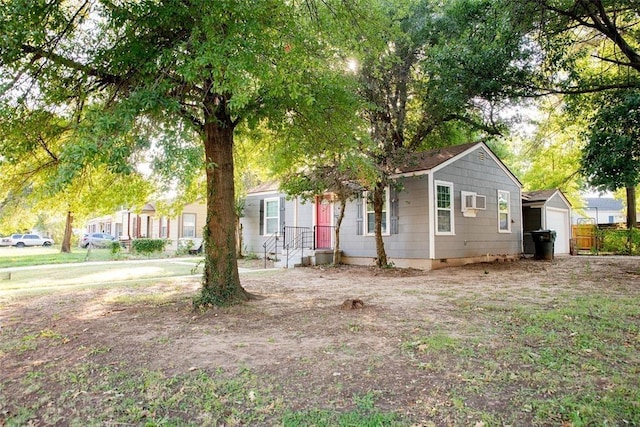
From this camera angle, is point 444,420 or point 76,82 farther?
point 76,82

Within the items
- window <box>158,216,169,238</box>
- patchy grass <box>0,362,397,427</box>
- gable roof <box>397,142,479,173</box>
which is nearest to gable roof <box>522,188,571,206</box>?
gable roof <box>397,142,479,173</box>

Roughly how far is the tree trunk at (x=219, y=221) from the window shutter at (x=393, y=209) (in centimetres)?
727

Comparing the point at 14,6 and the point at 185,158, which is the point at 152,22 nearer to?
the point at 14,6

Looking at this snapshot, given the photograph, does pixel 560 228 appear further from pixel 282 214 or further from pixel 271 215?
pixel 271 215

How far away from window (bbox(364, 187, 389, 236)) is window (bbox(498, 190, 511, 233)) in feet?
15.4

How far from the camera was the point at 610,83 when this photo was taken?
939 centimetres

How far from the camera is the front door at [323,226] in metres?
15.2

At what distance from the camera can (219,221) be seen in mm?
6535

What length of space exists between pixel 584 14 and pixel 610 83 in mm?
2118

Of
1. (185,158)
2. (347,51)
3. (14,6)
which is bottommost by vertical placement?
(185,158)

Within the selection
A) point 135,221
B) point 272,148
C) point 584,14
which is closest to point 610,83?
point 584,14

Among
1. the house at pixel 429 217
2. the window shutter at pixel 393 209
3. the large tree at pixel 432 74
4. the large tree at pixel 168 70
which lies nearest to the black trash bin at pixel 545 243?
the house at pixel 429 217

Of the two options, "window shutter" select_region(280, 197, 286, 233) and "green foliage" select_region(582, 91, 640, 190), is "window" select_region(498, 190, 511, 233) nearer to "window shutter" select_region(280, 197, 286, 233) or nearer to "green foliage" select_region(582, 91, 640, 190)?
"green foliage" select_region(582, 91, 640, 190)

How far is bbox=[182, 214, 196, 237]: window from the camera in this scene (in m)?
24.4
